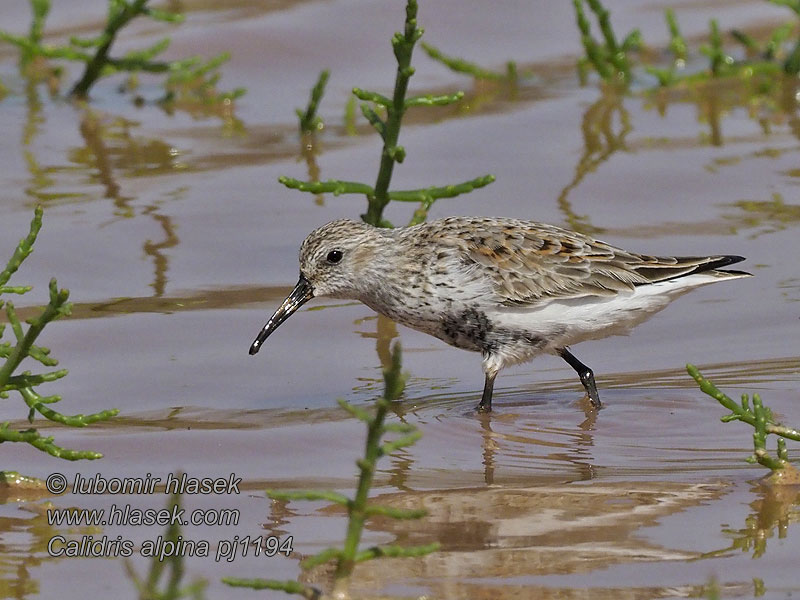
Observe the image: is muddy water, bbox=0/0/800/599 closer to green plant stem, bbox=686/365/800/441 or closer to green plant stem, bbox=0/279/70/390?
green plant stem, bbox=686/365/800/441

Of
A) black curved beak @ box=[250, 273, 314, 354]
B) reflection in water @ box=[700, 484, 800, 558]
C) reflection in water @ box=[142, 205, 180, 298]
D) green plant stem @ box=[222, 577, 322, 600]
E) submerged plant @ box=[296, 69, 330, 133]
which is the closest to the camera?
green plant stem @ box=[222, 577, 322, 600]

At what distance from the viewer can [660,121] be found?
401 inches

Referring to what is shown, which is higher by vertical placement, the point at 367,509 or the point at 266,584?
the point at 367,509

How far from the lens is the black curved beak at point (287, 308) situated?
6.91 m

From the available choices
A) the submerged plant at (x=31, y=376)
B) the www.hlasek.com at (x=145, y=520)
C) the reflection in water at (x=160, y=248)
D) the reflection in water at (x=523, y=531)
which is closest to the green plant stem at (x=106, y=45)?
the reflection in water at (x=160, y=248)

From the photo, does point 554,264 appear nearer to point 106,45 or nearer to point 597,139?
point 597,139

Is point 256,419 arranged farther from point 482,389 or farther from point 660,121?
point 660,121

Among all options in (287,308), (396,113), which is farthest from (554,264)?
(287,308)

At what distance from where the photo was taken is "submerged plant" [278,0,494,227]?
23.1ft

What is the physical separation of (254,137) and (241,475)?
4.88 meters

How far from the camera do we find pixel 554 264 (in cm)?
691

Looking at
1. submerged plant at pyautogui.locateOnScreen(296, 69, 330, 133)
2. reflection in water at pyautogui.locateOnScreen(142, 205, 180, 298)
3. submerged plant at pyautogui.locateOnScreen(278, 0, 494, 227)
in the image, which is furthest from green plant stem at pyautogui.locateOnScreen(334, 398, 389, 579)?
submerged plant at pyautogui.locateOnScreen(296, 69, 330, 133)

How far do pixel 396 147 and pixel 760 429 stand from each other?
288 centimetres

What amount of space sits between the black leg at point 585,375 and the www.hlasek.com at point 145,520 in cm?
184
